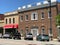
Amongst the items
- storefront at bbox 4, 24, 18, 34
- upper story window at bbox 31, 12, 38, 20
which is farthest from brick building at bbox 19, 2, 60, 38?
storefront at bbox 4, 24, 18, 34

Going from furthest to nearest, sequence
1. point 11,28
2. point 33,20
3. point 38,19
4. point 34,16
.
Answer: point 11,28 < point 33,20 < point 34,16 < point 38,19

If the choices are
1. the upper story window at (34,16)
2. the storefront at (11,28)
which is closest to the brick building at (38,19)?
the upper story window at (34,16)

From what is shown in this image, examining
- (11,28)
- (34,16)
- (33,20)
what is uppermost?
(34,16)

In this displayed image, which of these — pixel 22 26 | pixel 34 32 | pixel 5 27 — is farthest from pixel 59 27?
pixel 5 27

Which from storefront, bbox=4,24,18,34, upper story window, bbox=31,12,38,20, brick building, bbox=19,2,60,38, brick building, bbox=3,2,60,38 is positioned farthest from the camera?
storefront, bbox=4,24,18,34

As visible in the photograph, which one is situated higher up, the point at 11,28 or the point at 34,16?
the point at 34,16

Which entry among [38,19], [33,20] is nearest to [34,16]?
[33,20]

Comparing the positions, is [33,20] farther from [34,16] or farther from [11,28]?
[11,28]

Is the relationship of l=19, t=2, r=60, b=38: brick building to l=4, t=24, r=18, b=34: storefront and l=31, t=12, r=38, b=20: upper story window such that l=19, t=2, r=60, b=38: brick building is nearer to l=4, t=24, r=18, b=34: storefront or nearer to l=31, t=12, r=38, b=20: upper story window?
l=31, t=12, r=38, b=20: upper story window

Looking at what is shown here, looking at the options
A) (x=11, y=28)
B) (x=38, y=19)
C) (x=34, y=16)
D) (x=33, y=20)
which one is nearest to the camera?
(x=38, y=19)

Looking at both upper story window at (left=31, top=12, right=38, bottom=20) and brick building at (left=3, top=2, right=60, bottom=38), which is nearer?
brick building at (left=3, top=2, right=60, bottom=38)

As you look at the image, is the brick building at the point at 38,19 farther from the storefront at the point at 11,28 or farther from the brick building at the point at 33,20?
the storefront at the point at 11,28

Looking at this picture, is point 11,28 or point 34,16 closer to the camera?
point 34,16

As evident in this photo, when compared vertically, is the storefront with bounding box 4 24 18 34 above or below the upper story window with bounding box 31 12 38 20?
below
